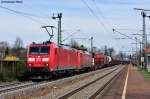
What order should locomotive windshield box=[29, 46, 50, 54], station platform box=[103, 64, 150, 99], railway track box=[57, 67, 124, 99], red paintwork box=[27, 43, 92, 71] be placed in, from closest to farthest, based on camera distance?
railway track box=[57, 67, 124, 99]
station platform box=[103, 64, 150, 99]
red paintwork box=[27, 43, 92, 71]
locomotive windshield box=[29, 46, 50, 54]

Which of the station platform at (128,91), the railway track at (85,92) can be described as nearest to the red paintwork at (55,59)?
the railway track at (85,92)

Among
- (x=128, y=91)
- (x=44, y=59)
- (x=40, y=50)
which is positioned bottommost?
(x=128, y=91)

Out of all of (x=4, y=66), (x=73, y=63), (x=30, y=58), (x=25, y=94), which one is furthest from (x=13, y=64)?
(x=25, y=94)

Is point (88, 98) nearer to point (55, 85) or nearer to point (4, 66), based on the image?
point (55, 85)

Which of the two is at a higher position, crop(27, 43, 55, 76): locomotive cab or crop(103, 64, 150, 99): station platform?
crop(27, 43, 55, 76): locomotive cab

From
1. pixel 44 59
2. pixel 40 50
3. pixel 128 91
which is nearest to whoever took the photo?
pixel 128 91

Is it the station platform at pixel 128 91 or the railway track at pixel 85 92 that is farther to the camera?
the station platform at pixel 128 91

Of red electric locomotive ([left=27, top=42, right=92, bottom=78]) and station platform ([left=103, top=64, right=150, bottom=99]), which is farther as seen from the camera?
red electric locomotive ([left=27, top=42, right=92, bottom=78])

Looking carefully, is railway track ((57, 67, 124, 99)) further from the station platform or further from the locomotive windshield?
the locomotive windshield

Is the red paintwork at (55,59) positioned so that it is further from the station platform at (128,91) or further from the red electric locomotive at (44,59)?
the station platform at (128,91)

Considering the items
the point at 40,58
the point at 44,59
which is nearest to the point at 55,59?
the point at 44,59

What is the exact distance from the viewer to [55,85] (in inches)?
1304

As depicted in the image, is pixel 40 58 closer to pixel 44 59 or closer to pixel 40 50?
pixel 44 59

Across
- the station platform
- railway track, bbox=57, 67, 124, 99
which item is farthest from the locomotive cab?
the station platform
